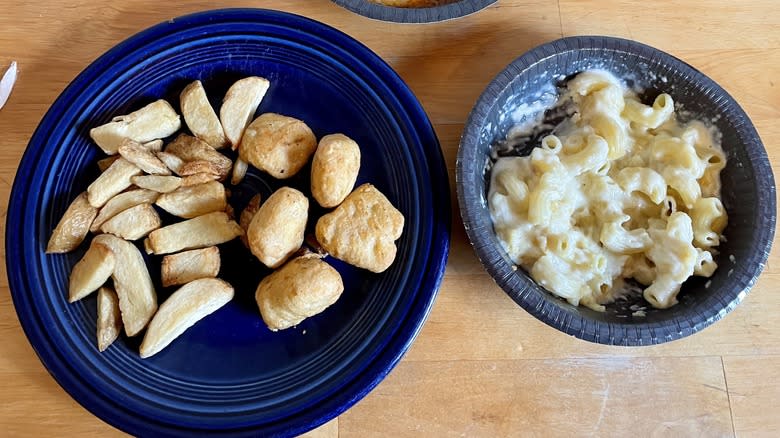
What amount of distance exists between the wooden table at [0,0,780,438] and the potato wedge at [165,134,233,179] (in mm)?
219

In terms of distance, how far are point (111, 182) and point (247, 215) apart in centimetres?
17

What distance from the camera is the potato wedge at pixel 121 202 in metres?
0.78

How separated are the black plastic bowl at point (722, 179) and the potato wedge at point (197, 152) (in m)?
0.30

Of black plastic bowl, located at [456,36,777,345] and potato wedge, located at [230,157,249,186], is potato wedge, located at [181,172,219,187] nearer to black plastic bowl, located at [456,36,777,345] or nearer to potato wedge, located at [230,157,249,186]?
potato wedge, located at [230,157,249,186]

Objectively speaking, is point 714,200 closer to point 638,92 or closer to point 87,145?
point 638,92

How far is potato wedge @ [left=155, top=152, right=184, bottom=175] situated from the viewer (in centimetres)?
80

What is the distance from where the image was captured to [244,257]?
2.65ft

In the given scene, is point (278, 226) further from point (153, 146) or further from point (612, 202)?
point (612, 202)

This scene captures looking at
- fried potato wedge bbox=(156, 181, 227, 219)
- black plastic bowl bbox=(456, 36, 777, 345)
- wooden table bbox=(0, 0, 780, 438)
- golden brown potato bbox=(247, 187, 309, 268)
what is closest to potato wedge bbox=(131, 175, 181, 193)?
fried potato wedge bbox=(156, 181, 227, 219)

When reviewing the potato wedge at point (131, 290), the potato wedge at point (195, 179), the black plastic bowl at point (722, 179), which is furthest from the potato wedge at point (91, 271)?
the black plastic bowl at point (722, 179)

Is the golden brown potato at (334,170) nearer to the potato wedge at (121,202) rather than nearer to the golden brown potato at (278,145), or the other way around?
the golden brown potato at (278,145)

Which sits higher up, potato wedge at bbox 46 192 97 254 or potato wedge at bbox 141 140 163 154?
potato wedge at bbox 141 140 163 154

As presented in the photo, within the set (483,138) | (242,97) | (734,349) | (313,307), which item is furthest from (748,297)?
(242,97)

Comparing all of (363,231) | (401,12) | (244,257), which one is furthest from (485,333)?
(401,12)
